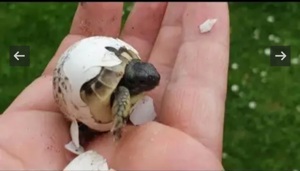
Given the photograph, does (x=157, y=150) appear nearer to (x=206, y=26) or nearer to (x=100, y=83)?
(x=100, y=83)

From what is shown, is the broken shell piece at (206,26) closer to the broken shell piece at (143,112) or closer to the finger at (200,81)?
the finger at (200,81)

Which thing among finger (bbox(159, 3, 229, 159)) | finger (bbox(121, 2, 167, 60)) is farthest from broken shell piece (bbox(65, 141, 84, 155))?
finger (bbox(121, 2, 167, 60))

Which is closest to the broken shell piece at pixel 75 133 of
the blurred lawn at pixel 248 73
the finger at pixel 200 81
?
the finger at pixel 200 81

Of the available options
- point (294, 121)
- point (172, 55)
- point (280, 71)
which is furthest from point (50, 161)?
point (280, 71)

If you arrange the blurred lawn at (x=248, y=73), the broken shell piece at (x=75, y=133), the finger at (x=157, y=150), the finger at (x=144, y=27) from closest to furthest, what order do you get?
the finger at (x=157, y=150) → the broken shell piece at (x=75, y=133) → the finger at (x=144, y=27) → the blurred lawn at (x=248, y=73)

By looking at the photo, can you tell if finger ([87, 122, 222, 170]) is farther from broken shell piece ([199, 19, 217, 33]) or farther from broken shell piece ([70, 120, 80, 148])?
broken shell piece ([199, 19, 217, 33])

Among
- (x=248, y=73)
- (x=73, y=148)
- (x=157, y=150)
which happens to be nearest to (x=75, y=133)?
(x=73, y=148)
